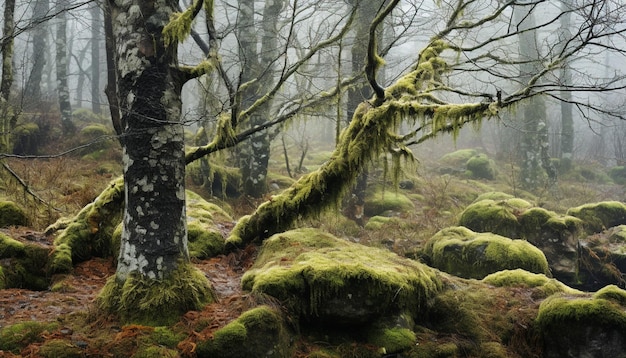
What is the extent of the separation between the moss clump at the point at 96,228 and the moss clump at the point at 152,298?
6.71ft

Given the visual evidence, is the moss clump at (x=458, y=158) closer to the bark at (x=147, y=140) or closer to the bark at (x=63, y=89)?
the bark at (x=63, y=89)

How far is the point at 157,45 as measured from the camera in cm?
443

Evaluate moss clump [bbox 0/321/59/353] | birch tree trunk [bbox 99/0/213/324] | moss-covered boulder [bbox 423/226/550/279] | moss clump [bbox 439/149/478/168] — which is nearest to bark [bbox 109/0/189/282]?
birch tree trunk [bbox 99/0/213/324]

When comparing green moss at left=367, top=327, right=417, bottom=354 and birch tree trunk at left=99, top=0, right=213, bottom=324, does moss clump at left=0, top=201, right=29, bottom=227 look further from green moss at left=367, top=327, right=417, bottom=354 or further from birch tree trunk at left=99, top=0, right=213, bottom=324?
green moss at left=367, top=327, right=417, bottom=354

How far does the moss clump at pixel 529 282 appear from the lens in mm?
5992

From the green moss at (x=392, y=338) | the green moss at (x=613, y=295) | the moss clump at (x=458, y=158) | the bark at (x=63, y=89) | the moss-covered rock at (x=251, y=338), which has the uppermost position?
the bark at (x=63, y=89)

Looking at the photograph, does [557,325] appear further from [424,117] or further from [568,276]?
[568,276]

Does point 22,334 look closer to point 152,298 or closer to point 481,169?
point 152,298

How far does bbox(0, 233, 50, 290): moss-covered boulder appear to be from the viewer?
5.37 metres

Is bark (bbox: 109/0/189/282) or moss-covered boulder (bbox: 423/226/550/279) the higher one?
bark (bbox: 109/0/189/282)

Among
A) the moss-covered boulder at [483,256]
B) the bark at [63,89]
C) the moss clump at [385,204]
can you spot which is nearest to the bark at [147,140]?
the moss-covered boulder at [483,256]

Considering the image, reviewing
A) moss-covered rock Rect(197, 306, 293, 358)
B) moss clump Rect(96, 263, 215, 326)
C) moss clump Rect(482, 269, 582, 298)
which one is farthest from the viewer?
moss clump Rect(482, 269, 582, 298)

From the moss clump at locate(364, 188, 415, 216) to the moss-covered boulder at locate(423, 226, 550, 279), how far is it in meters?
4.15

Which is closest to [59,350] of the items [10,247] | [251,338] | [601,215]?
[251,338]
